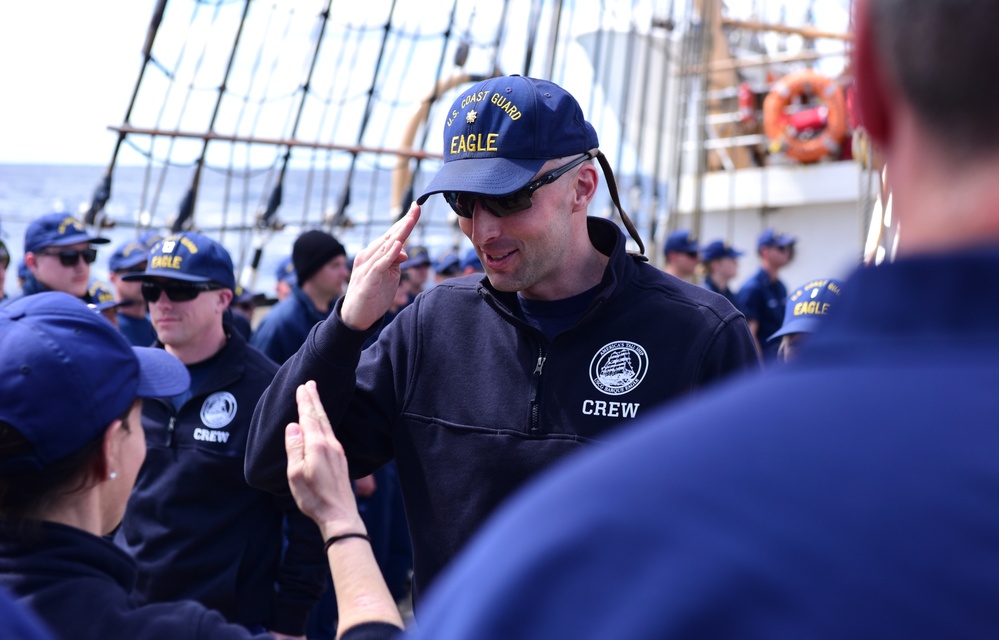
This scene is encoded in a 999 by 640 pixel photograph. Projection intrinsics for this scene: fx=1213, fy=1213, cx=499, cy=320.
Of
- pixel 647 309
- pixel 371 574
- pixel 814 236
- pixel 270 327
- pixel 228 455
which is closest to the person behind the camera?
pixel 371 574

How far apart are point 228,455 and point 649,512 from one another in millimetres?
3228

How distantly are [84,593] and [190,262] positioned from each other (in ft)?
9.08

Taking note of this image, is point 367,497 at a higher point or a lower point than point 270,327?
lower

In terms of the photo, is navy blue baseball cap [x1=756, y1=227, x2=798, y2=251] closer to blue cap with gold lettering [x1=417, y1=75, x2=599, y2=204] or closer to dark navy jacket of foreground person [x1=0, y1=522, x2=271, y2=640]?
blue cap with gold lettering [x1=417, y1=75, x2=599, y2=204]

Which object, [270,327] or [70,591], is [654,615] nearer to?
[70,591]

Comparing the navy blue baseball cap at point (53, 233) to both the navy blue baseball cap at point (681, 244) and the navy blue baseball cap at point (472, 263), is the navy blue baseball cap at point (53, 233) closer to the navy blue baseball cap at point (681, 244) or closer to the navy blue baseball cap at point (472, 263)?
the navy blue baseball cap at point (472, 263)

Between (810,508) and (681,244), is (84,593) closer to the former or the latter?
(810,508)

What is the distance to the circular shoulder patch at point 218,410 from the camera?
12.8 ft

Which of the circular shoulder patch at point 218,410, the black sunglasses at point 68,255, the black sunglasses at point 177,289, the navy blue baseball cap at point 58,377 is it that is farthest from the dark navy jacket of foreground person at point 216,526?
the black sunglasses at point 68,255

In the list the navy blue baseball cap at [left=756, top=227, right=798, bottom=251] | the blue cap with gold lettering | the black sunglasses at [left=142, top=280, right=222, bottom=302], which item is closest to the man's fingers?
the blue cap with gold lettering

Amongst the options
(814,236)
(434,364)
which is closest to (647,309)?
(434,364)

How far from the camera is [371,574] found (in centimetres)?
180

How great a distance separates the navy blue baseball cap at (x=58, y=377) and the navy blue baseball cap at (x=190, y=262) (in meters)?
2.35

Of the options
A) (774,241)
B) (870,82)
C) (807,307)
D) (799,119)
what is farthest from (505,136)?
(799,119)
